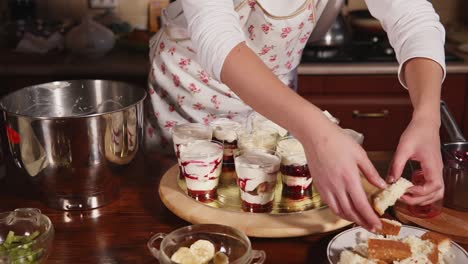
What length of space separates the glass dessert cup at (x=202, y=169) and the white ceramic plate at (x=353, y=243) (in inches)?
11.6

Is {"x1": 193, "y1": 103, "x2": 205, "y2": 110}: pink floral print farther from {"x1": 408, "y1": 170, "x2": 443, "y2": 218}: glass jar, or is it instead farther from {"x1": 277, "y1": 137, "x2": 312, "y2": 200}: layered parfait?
{"x1": 408, "y1": 170, "x2": 443, "y2": 218}: glass jar

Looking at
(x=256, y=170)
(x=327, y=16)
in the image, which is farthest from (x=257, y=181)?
(x=327, y=16)

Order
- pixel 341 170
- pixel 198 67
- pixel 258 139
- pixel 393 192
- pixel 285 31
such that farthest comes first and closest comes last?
pixel 198 67
pixel 285 31
pixel 258 139
pixel 393 192
pixel 341 170

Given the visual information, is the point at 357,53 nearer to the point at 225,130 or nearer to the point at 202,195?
the point at 225,130

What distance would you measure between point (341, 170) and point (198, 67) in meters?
0.83

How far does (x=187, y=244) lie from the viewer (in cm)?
97

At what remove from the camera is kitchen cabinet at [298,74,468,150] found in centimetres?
234

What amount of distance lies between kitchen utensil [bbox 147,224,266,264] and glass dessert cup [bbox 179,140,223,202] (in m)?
0.20

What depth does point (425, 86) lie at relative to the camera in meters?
1.12

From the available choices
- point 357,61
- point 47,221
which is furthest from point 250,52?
point 357,61

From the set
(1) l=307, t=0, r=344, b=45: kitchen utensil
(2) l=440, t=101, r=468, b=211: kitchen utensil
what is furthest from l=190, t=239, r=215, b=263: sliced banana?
(1) l=307, t=0, r=344, b=45: kitchen utensil

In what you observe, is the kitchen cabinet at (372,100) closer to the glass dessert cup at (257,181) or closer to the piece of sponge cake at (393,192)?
the glass dessert cup at (257,181)

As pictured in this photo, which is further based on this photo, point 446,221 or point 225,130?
point 225,130

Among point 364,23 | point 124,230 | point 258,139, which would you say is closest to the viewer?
point 124,230
